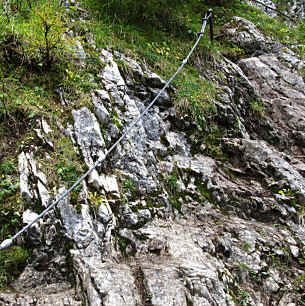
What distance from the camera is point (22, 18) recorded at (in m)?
4.68

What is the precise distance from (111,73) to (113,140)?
4.73 ft

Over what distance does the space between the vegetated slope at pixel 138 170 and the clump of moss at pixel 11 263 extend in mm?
10

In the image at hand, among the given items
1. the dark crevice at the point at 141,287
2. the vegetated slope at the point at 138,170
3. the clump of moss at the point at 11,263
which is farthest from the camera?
the vegetated slope at the point at 138,170

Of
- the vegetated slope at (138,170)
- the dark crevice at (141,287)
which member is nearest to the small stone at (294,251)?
the vegetated slope at (138,170)

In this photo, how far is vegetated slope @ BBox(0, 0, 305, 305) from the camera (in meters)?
2.75

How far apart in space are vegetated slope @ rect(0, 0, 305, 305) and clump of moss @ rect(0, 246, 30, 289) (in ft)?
0.03

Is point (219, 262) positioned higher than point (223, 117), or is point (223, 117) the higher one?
point (223, 117)

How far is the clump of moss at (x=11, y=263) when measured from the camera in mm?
2495

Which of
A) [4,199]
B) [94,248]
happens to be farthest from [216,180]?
[4,199]

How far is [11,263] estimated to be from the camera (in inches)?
100

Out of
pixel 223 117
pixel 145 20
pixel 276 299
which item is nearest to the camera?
pixel 276 299

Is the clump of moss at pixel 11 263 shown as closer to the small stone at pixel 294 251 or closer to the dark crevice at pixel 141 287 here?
the dark crevice at pixel 141 287

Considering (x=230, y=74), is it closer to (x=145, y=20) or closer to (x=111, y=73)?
(x=145, y=20)

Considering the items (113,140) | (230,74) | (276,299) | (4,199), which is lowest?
(276,299)
